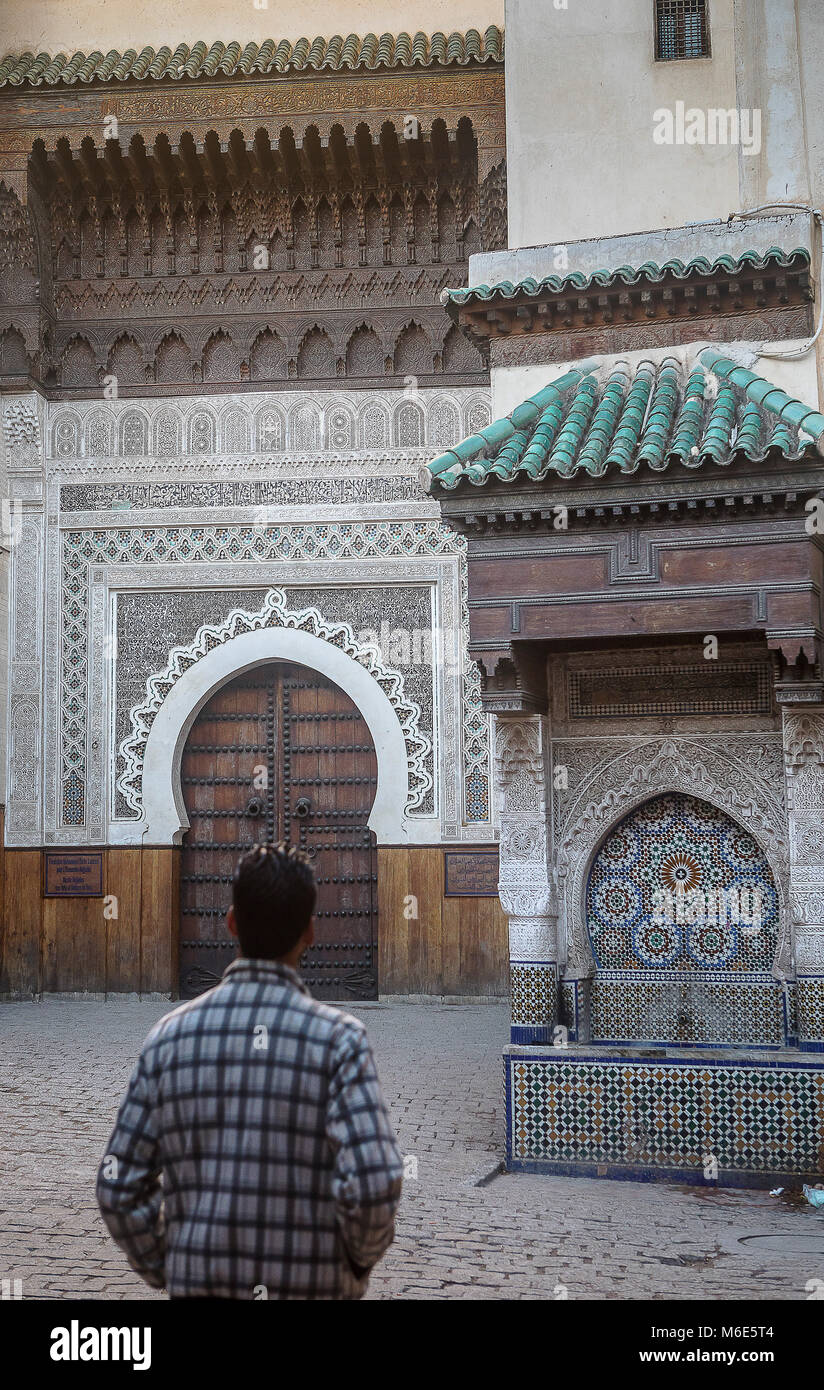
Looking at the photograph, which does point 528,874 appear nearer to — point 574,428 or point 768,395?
point 574,428

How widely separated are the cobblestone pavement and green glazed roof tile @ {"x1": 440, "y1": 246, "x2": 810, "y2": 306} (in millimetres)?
3463

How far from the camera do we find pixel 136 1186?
74.5 inches

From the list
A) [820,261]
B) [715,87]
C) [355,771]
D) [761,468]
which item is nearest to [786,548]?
[761,468]

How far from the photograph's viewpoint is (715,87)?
642 cm

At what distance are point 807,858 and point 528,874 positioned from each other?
107 cm

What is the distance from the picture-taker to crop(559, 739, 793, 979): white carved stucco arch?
526 centimetres

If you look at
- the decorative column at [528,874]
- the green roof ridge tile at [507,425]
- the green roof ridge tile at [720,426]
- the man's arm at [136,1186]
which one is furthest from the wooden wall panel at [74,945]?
the man's arm at [136,1186]

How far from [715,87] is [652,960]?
13.3 ft

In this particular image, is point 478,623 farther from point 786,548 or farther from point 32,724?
point 32,724

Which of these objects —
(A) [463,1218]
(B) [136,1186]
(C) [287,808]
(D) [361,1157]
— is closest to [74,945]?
(C) [287,808]

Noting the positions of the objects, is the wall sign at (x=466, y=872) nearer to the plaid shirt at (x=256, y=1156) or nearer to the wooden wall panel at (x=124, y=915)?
the wooden wall panel at (x=124, y=915)

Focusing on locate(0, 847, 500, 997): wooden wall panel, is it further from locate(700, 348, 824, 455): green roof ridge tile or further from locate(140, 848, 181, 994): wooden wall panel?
locate(700, 348, 824, 455): green roof ridge tile

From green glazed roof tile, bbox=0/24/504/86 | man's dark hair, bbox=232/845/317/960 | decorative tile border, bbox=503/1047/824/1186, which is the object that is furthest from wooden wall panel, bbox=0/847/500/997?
man's dark hair, bbox=232/845/317/960

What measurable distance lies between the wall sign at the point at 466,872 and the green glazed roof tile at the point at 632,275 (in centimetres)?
454
